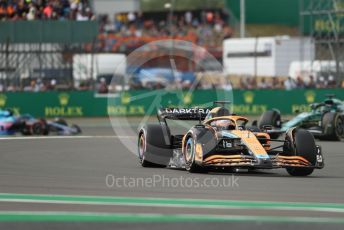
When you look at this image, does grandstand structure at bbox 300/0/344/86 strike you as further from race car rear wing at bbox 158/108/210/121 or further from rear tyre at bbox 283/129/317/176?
rear tyre at bbox 283/129/317/176

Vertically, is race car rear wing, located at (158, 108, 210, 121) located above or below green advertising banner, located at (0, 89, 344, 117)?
above

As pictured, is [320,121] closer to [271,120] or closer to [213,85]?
[271,120]

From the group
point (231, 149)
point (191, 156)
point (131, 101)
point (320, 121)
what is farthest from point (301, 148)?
point (131, 101)

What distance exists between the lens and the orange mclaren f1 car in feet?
47.7

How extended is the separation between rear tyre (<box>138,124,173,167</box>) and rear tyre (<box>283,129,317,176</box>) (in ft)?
6.99

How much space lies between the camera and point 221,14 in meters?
65.4

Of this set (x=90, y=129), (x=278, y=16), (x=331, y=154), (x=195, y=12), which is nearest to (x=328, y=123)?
(x=331, y=154)

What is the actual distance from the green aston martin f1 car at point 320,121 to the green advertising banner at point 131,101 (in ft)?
29.3

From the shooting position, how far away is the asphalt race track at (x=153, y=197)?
9102 mm

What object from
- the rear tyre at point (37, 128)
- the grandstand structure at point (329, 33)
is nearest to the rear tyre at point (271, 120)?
the rear tyre at point (37, 128)

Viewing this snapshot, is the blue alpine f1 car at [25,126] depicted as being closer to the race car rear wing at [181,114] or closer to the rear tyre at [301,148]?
the race car rear wing at [181,114]

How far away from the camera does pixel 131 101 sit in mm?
37438

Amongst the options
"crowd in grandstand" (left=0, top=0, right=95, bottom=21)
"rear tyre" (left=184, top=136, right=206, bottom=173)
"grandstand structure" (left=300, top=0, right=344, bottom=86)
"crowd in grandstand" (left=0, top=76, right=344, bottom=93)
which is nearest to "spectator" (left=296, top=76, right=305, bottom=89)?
"crowd in grandstand" (left=0, top=76, right=344, bottom=93)

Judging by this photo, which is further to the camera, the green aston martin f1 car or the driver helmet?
the green aston martin f1 car
